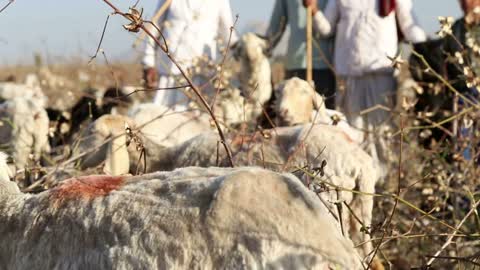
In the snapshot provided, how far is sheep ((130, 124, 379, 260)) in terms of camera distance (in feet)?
16.7

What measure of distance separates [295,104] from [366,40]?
2.15 meters

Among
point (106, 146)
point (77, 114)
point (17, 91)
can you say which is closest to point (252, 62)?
point (77, 114)

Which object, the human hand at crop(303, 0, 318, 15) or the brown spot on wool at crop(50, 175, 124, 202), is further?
the human hand at crop(303, 0, 318, 15)

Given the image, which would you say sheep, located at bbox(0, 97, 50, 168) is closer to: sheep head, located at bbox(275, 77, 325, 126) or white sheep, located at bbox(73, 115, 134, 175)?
white sheep, located at bbox(73, 115, 134, 175)

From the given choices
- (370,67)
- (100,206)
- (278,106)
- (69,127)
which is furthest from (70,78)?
(100,206)

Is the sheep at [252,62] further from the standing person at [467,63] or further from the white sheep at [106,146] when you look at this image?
the white sheep at [106,146]

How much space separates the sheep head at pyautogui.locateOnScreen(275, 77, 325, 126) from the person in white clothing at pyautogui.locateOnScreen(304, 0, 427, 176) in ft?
5.16

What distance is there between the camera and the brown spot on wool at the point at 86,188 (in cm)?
293

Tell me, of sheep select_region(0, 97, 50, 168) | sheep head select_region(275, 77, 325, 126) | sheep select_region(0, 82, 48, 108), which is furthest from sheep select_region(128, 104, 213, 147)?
sheep select_region(0, 82, 48, 108)

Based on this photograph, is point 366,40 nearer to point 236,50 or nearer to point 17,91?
point 236,50

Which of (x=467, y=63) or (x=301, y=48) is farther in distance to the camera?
(x=301, y=48)

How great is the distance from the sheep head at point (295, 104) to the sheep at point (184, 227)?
12.6 feet

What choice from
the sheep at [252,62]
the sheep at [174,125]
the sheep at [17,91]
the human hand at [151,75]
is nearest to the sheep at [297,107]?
the sheep at [174,125]

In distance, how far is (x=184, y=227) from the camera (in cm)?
264
